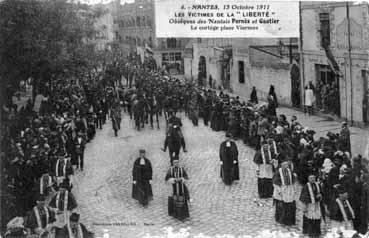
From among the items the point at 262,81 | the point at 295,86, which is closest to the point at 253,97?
the point at 262,81

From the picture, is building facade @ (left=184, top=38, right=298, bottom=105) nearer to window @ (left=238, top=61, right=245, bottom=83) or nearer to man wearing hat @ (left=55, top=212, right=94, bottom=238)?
window @ (left=238, top=61, right=245, bottom=83)

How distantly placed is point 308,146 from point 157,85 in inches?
470

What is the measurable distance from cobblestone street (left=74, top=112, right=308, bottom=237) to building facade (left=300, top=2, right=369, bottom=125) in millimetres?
4243

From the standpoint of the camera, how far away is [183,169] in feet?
42.2

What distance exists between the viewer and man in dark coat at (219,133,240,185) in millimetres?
14820

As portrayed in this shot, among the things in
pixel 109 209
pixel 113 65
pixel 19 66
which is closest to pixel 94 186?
pixel 109 209

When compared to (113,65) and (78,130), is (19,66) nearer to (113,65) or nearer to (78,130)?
(78,130)

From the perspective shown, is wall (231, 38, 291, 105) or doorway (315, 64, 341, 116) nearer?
doorway (315, 64, 341, 116)

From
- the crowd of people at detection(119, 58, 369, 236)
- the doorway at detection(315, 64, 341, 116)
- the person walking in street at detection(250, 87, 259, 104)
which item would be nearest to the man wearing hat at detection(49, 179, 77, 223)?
the crowd of people at detection(119, 58, 369, 236)

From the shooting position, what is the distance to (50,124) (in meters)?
17.7

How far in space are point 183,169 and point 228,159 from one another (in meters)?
2.35

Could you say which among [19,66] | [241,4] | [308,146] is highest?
[241,4]

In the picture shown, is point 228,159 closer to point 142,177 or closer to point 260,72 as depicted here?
point 142,177

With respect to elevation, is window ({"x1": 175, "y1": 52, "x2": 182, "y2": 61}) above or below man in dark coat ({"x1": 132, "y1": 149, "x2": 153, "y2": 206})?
above
